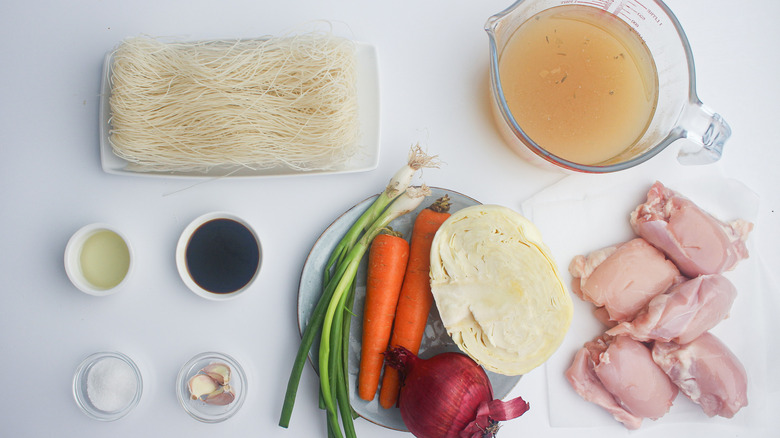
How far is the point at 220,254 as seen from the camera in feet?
3.71

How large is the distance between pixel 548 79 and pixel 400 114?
0.39m

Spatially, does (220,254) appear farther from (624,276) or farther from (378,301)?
(624,276)

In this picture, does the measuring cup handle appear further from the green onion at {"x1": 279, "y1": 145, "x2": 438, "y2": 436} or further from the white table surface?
the green onion at {"x1": 279, "y1": 145, "x2": 438, "y2": 436}

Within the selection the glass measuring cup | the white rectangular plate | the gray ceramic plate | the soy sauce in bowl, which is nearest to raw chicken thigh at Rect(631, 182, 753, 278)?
the glass measuring cup

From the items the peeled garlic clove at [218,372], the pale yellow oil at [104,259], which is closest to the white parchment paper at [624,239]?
the peeled garlic clove at [218,372]

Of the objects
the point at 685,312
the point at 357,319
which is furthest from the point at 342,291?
the point at 685,312

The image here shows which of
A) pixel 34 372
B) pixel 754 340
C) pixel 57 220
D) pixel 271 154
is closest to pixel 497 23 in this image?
pixel 271 154

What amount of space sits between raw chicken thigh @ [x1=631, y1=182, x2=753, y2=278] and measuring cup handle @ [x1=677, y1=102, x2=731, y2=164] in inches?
7.4

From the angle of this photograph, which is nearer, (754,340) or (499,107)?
(499,107)

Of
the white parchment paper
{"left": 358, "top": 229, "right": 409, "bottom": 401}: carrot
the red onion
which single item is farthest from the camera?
the white parchment paper

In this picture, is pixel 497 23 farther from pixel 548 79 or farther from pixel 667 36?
pixel 667 36

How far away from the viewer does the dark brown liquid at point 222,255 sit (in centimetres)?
112

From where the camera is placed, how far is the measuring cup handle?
3.27ft

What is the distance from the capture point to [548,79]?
1.09 meters
